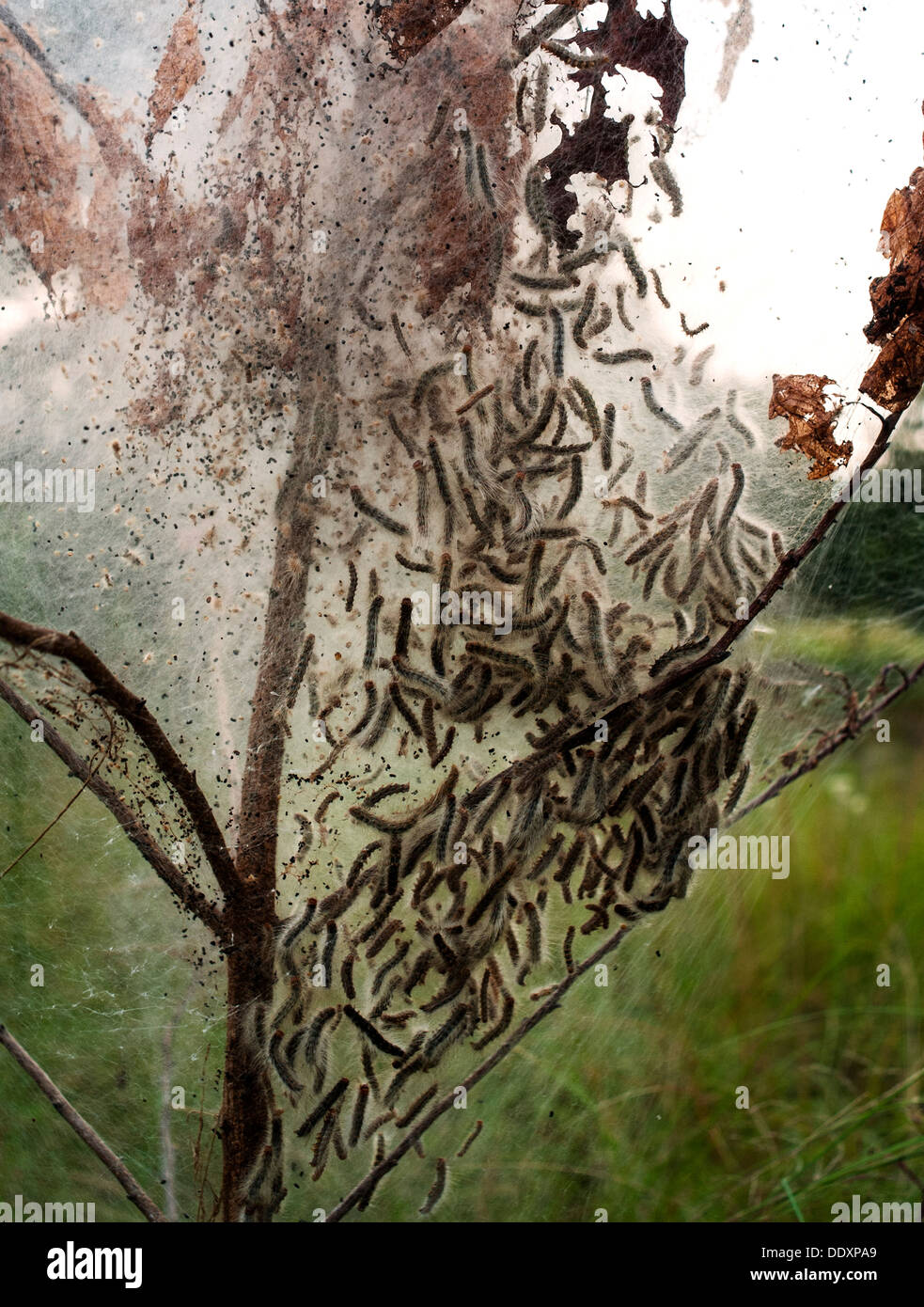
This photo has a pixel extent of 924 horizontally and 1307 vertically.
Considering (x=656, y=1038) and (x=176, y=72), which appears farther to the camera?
(x=656, y=1038)

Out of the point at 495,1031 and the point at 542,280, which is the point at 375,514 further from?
the point at 495,1031

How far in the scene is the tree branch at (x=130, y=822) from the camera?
229 centimetres

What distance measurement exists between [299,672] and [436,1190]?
127 cm

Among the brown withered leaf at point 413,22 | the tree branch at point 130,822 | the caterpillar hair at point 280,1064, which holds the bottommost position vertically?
the caterpillar hair at point 280,1064

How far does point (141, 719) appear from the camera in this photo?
229 cm

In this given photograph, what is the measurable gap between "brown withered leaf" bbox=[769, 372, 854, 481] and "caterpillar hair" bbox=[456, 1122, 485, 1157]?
1725 mm

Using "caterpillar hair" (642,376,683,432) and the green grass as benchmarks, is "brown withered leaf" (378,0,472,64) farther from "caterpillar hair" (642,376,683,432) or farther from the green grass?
the green grass

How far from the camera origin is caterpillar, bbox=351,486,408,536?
90.0 inches

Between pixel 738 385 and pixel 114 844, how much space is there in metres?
1.81

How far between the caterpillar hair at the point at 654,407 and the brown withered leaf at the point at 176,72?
123cm

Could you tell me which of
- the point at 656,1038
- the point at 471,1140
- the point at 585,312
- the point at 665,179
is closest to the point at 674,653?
the point at 585,312

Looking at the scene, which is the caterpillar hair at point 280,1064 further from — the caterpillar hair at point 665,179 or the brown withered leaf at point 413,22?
the brown withered leaf at point 413,22

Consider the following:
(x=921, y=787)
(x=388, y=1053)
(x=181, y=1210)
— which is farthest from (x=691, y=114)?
(x=181, y=1210)

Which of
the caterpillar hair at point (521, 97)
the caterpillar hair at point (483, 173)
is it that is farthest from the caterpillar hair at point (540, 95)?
the caterpillar hair at point (483, 173)
